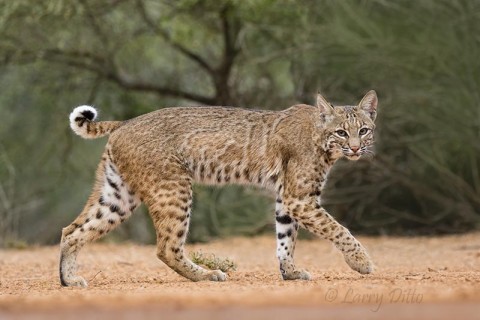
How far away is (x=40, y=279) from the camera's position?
10.6m

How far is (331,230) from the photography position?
9.45m

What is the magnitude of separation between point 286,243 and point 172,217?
1.15 meters

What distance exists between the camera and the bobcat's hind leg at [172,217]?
948 centimetres

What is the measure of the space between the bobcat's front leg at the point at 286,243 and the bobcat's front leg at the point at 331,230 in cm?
26

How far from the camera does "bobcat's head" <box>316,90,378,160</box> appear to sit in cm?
961

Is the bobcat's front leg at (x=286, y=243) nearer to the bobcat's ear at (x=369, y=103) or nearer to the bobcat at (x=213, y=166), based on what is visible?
the bobcat at (x=213, y=166)

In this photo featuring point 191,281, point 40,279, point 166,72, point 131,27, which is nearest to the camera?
point 191,281

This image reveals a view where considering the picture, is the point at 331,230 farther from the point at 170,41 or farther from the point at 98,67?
the point at 98,67

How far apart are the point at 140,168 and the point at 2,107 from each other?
1131 cm

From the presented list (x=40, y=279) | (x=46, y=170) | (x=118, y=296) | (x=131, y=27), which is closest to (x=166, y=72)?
(x=131, y=27)

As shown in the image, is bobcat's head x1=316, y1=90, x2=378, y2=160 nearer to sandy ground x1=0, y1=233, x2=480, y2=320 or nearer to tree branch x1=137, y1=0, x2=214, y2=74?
sandy ground x1=0, y1=233, x2=480, y2=320

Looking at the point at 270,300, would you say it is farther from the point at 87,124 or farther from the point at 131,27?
the point at 131,27

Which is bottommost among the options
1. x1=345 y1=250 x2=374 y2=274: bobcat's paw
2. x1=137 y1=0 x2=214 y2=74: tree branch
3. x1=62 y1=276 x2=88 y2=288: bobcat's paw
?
x1=62 y1=276 x2=88 y2=288: bobcat's paw

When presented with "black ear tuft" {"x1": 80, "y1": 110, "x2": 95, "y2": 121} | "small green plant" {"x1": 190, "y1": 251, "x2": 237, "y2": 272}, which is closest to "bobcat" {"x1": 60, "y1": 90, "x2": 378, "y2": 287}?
"black ear tuft" {"x1": 80, "y1": 110, "x2": 95, "y2": 121}
